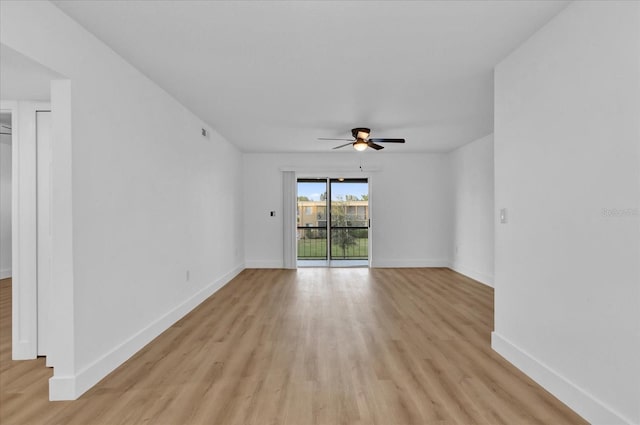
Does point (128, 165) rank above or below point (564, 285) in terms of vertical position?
above

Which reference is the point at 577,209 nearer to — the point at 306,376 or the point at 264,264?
the point at 306,376

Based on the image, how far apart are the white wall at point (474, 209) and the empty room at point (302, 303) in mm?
1587

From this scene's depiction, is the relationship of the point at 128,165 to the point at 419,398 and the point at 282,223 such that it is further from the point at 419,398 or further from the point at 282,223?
the point at 282,223

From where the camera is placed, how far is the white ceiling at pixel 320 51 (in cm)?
212

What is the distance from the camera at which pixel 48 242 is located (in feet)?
9.08

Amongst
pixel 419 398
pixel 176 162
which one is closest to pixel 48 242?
pixel 176 162

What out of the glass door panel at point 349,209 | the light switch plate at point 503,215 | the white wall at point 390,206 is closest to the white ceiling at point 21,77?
the light switch plate at point 503,215

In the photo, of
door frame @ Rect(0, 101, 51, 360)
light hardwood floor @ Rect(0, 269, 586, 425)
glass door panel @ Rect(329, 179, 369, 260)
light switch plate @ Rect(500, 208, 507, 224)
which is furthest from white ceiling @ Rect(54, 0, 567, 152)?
glass door panel @ Rect(329, 179, 369, 260)

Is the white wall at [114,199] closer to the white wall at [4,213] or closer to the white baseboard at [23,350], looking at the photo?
the white baseboard at [23,350]

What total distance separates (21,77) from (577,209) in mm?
3698

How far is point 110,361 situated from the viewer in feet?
8.32

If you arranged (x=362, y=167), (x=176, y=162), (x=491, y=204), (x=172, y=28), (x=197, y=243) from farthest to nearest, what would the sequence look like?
(x=362, y=167), (x=491, y=204), (x=197, y=243), (x=176, y=162), (x=172, y=28)

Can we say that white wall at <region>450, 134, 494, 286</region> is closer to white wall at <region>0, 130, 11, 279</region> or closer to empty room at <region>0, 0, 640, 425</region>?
empty room at <region>0, 0, 640, 425</region>

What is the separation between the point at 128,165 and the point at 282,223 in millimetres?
4523
